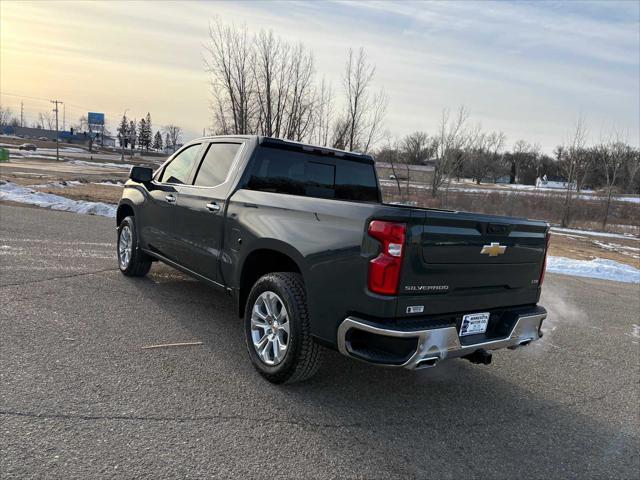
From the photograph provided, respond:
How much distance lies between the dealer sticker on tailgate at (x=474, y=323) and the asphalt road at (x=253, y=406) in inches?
26.0

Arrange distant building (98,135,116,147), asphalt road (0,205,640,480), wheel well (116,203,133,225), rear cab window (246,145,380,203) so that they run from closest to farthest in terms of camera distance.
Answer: asphalt road (0,205,640,480) → rear cab window (246,145,380,203) → wheel well (116,203,133,225) → distant building (98,135,116,147)

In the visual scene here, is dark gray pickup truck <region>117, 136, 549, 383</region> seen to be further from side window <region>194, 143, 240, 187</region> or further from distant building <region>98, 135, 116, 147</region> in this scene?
distant building <region>98, 135, 116, 147</region>

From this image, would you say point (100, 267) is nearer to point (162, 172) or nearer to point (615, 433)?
point (162, 172)

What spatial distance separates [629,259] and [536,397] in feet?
42.5

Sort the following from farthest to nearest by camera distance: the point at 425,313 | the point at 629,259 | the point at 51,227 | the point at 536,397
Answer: the point at 629,259 → the point at 51,227 → the point at 536,397 → the point at 425,313

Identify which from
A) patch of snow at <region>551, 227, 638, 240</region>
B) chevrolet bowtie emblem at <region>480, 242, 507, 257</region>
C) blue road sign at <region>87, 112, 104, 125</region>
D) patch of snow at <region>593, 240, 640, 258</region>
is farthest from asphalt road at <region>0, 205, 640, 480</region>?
blue road sign at <region>87, 112, 104, 125</region>

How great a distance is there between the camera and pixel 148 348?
166 inches

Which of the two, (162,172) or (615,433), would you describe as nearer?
(615,433)

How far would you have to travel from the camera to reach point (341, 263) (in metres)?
3.17

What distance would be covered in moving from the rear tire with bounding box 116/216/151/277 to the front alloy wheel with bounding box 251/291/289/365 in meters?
2.86

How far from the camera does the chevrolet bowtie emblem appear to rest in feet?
11.1

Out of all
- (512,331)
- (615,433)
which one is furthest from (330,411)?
(615,433)

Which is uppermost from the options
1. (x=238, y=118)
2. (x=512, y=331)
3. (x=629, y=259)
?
(x=238, y=118)

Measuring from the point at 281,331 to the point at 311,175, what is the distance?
1.80 metres
